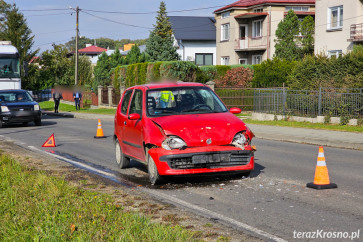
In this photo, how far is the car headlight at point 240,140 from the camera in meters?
8.77

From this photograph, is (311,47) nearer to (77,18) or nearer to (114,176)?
(77,18)

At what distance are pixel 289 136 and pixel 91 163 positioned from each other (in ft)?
25.3

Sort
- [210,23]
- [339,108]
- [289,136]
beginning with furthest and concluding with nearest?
[210,23] < [339,108] < [289,136]

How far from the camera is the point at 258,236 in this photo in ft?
18.6

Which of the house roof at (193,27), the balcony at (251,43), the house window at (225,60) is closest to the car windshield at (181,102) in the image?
the balcony at (251,43)

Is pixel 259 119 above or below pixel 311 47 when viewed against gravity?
below

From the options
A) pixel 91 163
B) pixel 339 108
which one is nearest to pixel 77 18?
pixel 339 108

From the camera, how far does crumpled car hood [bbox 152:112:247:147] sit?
8602mm

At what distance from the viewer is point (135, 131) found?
9.77 m

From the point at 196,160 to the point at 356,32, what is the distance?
1173 inches

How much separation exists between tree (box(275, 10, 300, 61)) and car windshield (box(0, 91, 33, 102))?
25.0 m

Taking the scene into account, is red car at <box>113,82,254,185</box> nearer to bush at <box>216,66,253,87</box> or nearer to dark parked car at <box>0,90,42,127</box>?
dark parked car at <box>0,90,42,127</box>

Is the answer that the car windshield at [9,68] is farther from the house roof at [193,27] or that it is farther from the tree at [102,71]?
the house roof at [193,27]

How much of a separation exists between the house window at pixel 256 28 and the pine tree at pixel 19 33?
124 ft
